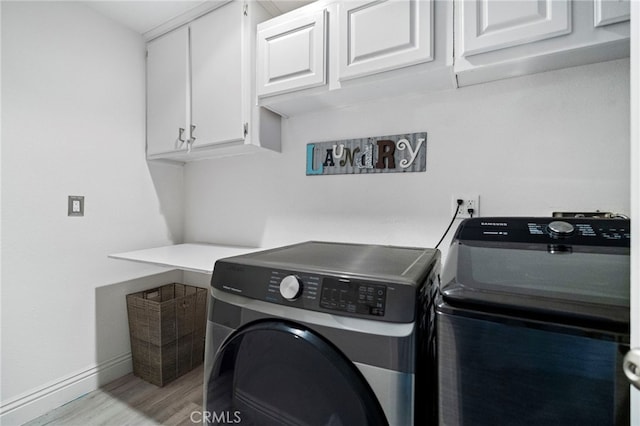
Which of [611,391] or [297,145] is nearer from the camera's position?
[611,391]

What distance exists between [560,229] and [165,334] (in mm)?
2152

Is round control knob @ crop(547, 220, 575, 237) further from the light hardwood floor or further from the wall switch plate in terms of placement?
the wall switch plate

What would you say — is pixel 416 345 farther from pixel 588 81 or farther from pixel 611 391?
pixel 588 81

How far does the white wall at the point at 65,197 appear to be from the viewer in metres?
1.53

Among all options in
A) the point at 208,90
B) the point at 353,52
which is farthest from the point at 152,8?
the point at 353,52

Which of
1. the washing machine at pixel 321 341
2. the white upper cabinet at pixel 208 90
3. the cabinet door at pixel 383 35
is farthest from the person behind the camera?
the white upper cabinet at pixel 208 90

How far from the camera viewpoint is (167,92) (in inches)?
76.9

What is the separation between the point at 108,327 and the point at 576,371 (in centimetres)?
244

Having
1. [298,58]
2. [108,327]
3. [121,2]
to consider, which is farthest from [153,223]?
[298,58]

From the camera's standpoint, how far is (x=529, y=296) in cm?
49

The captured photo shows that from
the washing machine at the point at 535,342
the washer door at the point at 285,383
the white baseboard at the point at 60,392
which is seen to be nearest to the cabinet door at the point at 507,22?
the washing machine at the point at 535,342

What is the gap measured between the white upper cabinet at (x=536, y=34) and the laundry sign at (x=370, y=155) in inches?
16.3

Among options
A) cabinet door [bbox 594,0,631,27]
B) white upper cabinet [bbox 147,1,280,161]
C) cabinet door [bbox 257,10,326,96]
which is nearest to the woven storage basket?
white upper cabinet [bbox 147,1,280,161]

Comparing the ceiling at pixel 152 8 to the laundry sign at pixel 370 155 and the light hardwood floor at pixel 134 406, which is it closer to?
the laundry sign at pixel 370 155
